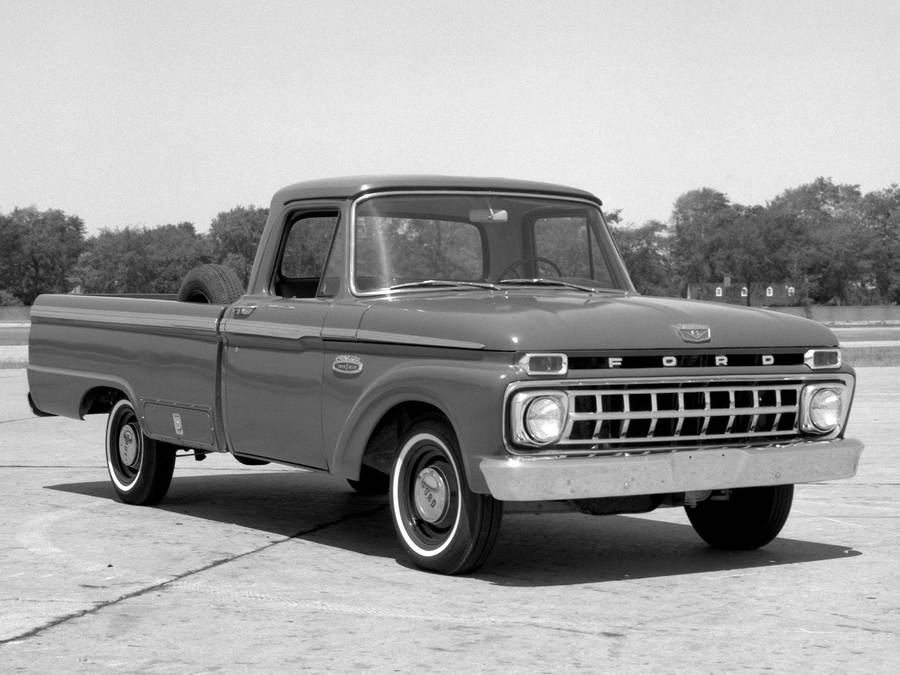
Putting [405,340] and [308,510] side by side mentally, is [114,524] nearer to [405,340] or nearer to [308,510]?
[308,510]

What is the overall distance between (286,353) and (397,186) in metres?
1.04

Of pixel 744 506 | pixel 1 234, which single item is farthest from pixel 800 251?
pixel 744 506

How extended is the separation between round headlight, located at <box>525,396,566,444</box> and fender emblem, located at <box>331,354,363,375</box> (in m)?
1.13

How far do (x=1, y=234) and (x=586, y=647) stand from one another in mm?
106853

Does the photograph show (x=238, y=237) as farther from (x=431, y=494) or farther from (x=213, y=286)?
(x=431, y=494)

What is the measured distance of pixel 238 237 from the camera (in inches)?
1126

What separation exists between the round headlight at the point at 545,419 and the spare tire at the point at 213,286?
284cm

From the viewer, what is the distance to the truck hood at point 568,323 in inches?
246

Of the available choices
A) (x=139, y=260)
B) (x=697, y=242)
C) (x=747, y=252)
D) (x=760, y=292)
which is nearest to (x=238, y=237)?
(x=139, y=260)

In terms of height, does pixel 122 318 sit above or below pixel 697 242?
below

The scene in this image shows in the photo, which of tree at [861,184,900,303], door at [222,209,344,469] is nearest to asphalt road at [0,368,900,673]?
door at [222,209,344,469]

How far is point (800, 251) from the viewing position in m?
103

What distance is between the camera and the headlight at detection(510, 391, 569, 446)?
6145 millimetres

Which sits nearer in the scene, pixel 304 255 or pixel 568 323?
pixel 568 323
